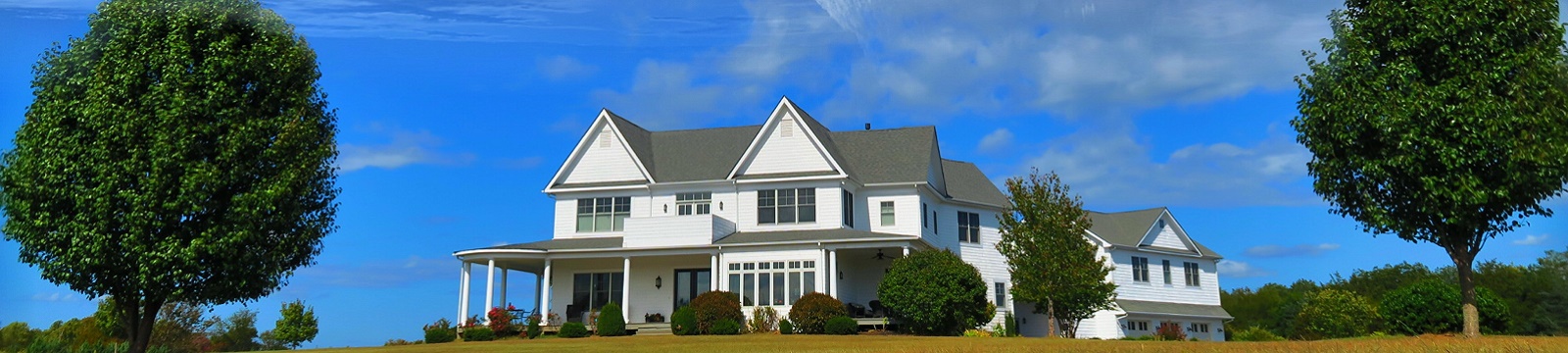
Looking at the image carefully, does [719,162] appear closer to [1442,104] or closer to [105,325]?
[105,325]

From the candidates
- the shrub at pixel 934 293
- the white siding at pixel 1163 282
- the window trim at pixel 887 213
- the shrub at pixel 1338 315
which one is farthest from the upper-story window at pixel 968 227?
the shrub at pixel 1338 315

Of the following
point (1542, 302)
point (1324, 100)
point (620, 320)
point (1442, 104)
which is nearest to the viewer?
point (1442, 104)

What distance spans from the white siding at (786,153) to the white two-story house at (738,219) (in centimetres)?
5

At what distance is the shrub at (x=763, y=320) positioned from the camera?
31.9 meters

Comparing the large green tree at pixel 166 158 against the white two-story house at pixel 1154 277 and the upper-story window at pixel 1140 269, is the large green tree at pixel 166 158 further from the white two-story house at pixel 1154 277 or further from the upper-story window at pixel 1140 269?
the upper-story window at pixel 1140 269

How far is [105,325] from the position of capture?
33781 mm

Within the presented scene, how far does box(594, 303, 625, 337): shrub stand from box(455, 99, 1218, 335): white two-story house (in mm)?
1775

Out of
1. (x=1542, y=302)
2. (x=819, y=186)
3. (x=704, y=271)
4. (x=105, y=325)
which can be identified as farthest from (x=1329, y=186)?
(x=105, y=325)

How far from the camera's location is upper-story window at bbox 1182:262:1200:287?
161 ft

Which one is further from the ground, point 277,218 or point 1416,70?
point 1416,70

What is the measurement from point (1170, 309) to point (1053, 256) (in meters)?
17.5

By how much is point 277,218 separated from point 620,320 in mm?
13346

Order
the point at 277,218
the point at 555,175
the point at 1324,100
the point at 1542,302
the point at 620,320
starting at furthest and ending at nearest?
the point at 1542,302
the point at 555,175
the point at 620,320
the point at 1324,100
the point at 277,218

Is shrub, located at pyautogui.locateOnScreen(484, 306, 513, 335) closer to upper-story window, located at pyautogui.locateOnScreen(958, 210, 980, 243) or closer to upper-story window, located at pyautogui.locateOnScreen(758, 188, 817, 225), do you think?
upper-story window, located at pyautogui.locateOnScreen(758, 188, 817, 225)
